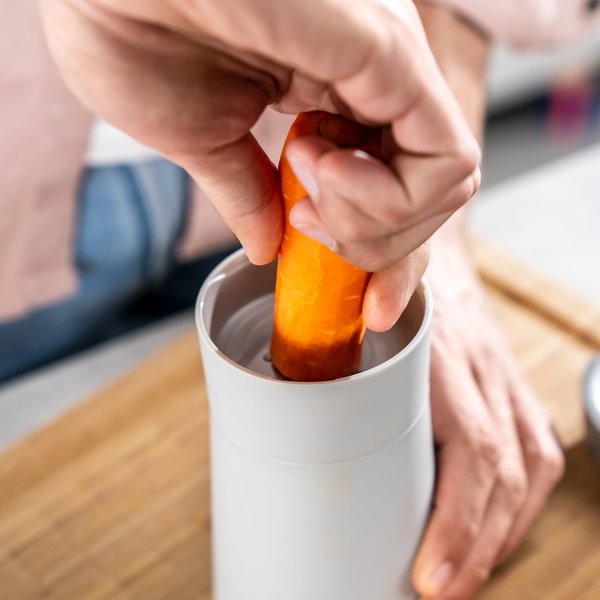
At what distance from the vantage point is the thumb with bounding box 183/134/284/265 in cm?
28

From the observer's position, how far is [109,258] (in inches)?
29.5

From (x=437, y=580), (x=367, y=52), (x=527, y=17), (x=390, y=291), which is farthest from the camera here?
(x=527, y=17)

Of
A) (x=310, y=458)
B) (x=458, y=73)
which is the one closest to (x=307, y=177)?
(x=310, y=458)

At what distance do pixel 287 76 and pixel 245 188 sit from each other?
42 millimetres

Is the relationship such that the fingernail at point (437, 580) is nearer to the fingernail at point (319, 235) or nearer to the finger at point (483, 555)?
the finger at point (483, 555)

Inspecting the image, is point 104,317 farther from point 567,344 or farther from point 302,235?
point 302,235

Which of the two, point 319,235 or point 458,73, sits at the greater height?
point 319,235

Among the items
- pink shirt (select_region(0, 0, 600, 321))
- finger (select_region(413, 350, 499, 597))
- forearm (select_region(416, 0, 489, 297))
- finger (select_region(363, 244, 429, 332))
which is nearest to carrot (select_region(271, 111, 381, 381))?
finger (select_region(363, 244, 429, 332))

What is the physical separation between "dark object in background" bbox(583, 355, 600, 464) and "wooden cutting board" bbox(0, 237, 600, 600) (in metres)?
0.04

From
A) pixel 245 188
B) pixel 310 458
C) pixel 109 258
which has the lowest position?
pixel 109 258

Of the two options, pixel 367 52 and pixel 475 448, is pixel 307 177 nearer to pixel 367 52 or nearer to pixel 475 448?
pixel 367 52

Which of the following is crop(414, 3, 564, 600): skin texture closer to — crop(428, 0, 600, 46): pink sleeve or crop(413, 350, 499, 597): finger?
crop(413, 350, 499, 597): finger

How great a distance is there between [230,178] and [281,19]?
3.5 inches

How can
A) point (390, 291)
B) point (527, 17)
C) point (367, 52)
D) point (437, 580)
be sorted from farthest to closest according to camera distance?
point (527, 17) < point (437, 580) < point (390, 291) < point (367, 52)
